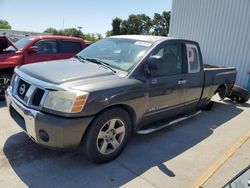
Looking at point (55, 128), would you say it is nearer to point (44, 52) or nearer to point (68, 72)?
point (68, 72)

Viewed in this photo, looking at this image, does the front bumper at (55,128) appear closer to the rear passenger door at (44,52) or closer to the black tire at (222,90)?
the rear passenger door at (44,52)

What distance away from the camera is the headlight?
2.99 metres

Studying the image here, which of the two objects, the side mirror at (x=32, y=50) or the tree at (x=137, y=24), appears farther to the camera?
the tree at (x=137, y=24)

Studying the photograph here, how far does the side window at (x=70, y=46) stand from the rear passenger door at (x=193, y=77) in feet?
13.0

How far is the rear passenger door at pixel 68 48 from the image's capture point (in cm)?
754

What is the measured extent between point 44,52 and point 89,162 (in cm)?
447

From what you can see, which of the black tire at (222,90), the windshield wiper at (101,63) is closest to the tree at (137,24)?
the black tire at (222,90)

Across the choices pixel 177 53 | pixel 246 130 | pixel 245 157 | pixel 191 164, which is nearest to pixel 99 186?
pixel 191 164

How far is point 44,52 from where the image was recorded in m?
7.12

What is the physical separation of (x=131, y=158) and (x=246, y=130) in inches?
114

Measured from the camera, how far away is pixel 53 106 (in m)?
3.03

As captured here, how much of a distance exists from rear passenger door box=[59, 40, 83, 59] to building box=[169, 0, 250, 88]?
621 cm

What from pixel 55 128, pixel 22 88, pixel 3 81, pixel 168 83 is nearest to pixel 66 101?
pixel 55 128

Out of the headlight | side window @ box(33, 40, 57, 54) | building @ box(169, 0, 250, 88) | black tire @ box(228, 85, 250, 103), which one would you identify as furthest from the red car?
building @ box(169, 0, 250, 88)
